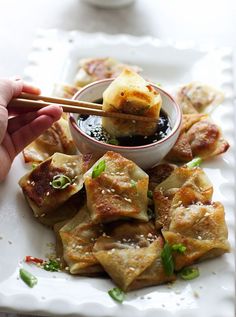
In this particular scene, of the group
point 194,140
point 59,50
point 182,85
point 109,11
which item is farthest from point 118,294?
point 109,11

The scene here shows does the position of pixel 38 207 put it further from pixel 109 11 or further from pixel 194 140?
pixel 109 11

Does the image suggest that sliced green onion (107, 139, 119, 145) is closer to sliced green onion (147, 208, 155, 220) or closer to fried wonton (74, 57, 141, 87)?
sliced green onion (147, 208, 155, 220)

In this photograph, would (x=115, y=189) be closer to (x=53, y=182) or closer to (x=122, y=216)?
(x=122, y=216)

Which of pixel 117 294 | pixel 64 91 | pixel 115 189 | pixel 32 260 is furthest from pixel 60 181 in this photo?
pixel 64 91

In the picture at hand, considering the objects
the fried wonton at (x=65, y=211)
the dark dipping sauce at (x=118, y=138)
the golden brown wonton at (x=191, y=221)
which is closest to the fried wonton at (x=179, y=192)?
the golden brown wonton at (x=191, y=221)

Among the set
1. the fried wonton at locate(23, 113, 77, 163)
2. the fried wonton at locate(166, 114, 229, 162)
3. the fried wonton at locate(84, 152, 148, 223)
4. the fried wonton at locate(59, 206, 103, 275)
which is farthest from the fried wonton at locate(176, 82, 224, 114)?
the fried wonton at locate(59, 206, 103, 275)

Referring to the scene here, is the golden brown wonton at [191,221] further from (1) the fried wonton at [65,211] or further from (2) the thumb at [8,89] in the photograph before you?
(2) the thumb at [8,89]
